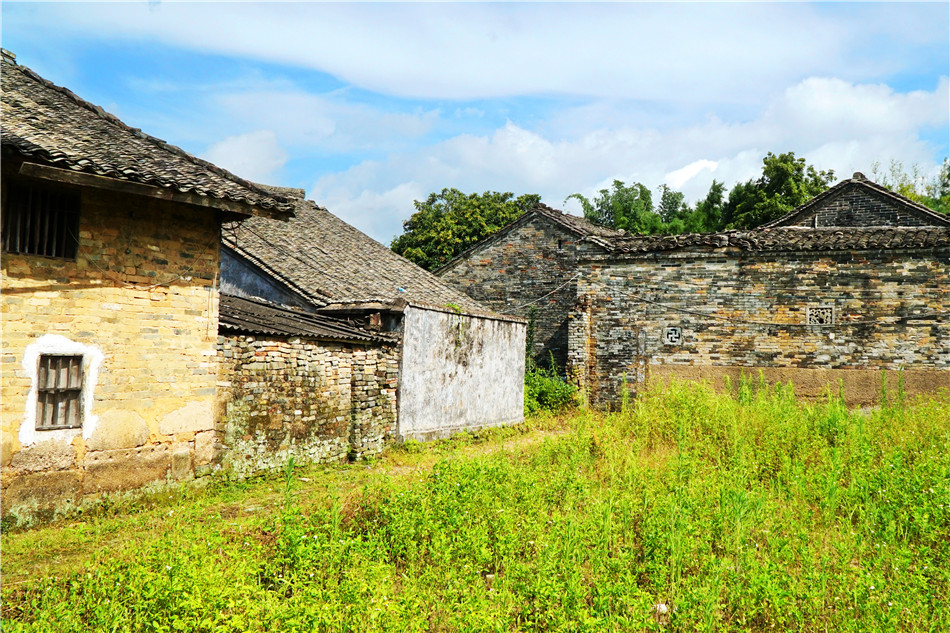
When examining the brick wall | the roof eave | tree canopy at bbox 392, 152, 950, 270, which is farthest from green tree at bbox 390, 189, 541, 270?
the roof eave

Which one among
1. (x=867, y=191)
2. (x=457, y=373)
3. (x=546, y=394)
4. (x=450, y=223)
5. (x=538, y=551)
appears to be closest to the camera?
(x=538, y=551)

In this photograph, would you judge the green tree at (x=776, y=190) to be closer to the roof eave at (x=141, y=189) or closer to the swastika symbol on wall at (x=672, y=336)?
the swastika symbol on wall at (x=672, y=336)

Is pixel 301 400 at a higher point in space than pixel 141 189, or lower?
lower

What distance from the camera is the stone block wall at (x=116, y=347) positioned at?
6980 mm

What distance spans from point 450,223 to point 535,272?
27.4ft

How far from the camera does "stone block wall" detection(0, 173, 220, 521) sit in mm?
6980

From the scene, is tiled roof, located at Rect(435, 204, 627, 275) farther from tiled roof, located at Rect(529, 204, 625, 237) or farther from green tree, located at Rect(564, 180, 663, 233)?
green tree, located at Rect(564, 180, 663, 233)

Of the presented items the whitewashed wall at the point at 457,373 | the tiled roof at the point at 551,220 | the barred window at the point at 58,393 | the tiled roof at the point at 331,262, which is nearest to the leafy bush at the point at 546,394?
the whitewashed wall at the point at 457,373

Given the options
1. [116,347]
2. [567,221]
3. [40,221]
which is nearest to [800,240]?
[567,221]

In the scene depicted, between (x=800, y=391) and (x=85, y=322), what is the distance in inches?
528

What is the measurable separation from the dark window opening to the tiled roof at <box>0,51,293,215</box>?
0.53 metres

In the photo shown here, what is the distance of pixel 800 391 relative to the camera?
15.1 metres

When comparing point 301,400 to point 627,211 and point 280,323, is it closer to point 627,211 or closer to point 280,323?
point 280,323

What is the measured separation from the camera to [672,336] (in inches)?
641
